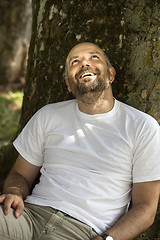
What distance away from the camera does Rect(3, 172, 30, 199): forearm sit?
3323 millimetres

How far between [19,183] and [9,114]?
574cm

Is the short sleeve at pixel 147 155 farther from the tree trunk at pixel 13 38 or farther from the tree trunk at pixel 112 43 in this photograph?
the tree trunk at pixel 13 38

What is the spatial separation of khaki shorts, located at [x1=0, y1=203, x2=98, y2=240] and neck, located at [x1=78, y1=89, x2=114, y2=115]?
0.94 m

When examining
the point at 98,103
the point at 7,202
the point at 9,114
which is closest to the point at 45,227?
the point at 7,202

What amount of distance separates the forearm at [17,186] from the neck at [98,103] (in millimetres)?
841

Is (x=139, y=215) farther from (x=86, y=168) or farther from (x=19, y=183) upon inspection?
(x=19, y=183)

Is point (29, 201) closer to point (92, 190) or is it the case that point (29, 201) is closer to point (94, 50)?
point (92, 190)

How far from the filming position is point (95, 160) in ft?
10.4

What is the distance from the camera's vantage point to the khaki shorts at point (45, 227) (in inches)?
114

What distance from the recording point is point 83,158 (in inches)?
127

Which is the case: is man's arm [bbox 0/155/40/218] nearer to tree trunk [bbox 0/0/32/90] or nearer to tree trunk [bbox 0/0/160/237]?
tree trunk [bbox 0/0/160/237]

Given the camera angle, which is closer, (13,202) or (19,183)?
(13,202)

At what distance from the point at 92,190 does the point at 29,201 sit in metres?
0.56

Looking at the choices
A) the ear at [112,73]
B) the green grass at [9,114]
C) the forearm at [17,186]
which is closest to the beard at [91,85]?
the ear at [112,73]
